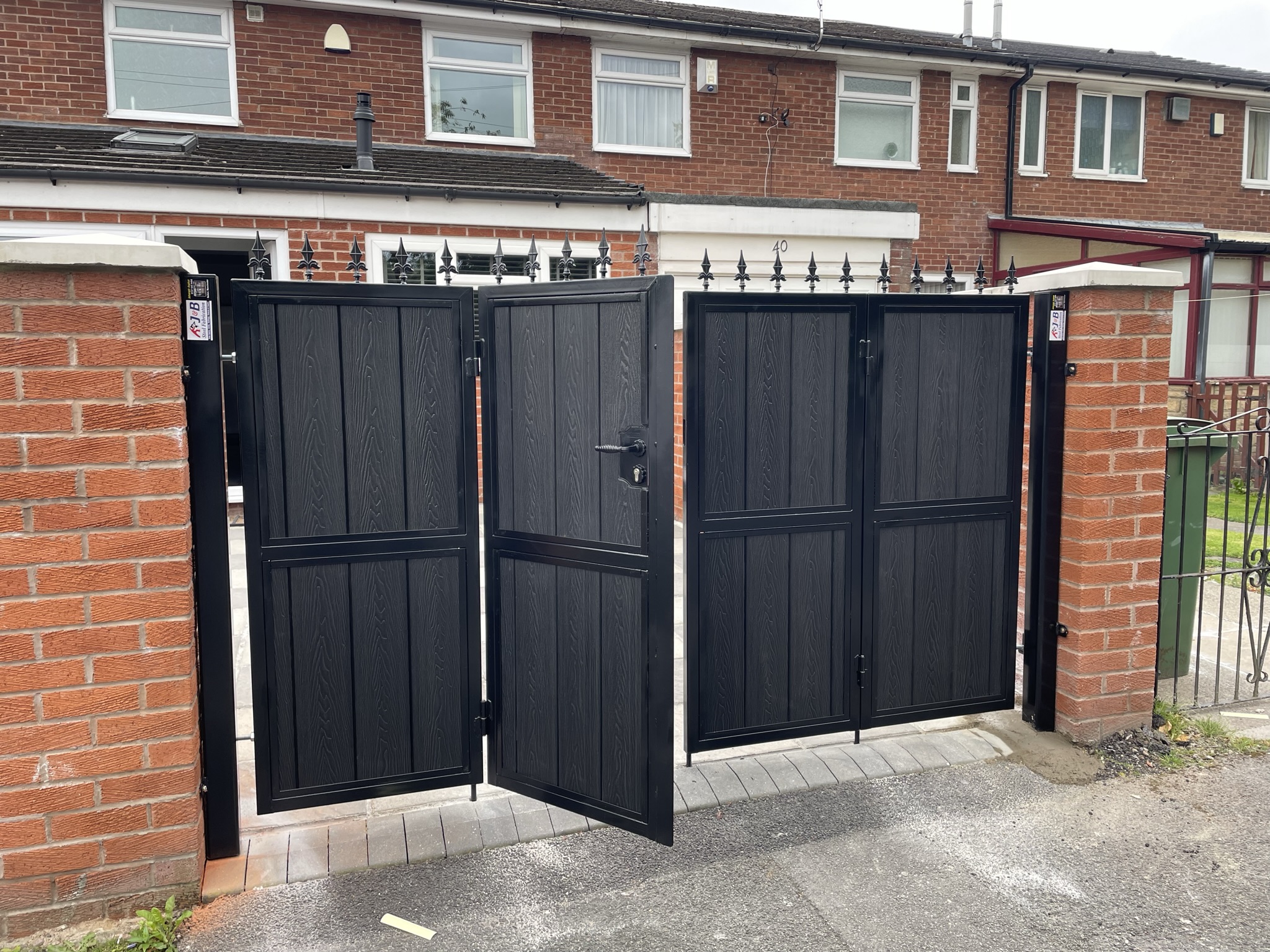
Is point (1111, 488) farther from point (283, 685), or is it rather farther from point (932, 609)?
point (283, 685)

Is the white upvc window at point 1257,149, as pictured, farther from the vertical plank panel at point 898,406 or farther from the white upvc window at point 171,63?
the white upvc window at point 171,63

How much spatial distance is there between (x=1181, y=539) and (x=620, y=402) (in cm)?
321

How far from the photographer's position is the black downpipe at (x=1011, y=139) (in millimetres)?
14481

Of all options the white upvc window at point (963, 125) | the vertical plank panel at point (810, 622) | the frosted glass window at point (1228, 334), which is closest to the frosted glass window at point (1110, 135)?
the white upvc window at point (963, 125)

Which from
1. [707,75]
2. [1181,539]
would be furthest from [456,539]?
[707,75]

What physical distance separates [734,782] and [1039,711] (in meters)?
1.54

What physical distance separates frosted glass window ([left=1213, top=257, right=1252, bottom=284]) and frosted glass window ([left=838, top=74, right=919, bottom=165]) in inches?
192

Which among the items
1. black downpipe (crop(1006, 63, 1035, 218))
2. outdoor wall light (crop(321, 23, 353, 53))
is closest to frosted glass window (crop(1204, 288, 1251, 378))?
black downpipe (crop(1006, 63, 1035, 218))

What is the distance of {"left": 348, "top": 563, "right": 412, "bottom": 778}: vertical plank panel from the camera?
3.32 meters

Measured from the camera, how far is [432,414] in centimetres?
332

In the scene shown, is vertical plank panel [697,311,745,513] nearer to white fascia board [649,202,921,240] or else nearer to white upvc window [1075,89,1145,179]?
white fascia board [649,202,921,240]

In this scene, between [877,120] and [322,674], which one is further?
[877,120]

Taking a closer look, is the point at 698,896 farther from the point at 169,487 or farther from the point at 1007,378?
the point at 1007,378

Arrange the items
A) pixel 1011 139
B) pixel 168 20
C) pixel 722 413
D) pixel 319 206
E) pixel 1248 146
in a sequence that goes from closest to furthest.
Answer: pixel 722 413 → pixel 319 206 → pixel 168 20 → pixel 1011 139 → pixel 1248 146
